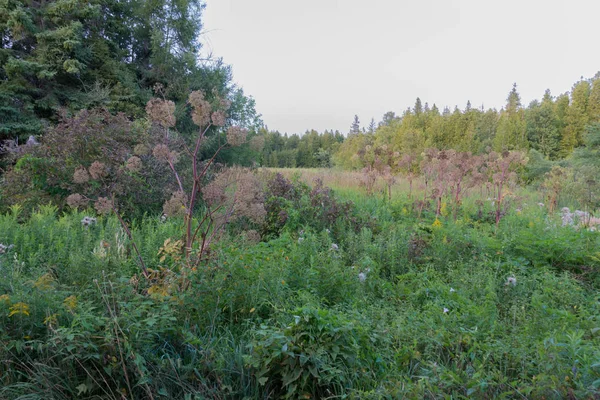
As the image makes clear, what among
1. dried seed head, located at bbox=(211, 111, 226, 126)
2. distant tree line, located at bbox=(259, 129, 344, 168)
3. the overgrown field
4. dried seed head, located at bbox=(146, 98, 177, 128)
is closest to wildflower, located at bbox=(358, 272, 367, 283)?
the overgrown field

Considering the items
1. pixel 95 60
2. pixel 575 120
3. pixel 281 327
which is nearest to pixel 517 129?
pixel 575 120

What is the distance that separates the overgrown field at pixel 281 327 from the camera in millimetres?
1841

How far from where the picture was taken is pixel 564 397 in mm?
1591

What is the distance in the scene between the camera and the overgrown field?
1841 millimetres

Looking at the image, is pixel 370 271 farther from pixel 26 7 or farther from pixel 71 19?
pixel 26 7

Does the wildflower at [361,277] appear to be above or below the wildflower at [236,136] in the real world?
below

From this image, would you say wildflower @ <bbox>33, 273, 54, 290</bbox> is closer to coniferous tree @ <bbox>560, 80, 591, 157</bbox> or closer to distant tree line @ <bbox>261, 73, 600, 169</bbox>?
distant tree line @ <bbox>261, 73, 600, 169</bbox>

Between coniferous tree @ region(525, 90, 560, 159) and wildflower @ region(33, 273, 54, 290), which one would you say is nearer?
wildflower @ region(33, 273, 54, 290)

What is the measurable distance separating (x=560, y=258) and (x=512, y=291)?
1.26 meters

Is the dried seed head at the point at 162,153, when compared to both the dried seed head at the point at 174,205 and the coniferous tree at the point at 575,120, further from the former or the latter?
the coniferous tree at the point at 575,120

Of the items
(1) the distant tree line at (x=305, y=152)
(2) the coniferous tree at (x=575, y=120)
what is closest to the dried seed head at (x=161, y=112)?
(2) the coniferous tree at (x=575, y=120)

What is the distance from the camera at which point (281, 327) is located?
7.02 feet

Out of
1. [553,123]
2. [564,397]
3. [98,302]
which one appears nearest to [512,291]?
[564,397]

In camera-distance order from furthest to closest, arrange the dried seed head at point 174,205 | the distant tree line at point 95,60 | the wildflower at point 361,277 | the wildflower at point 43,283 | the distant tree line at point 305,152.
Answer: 1. the distant tree line at point 305,152
2. the distant tree line at point 95,60
3. the wildflower at point 361,277
4. the dried seed head at point 174,205
5. the wildflower at point 43,283
